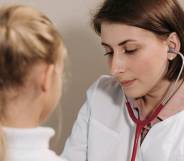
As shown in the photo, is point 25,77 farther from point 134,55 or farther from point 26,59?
point 134,55

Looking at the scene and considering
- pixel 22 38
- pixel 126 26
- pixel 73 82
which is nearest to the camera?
pixel 22 38

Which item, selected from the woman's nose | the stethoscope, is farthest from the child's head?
the stethoscope

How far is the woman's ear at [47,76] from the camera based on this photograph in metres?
0.87

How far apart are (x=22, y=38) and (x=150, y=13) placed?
595mm

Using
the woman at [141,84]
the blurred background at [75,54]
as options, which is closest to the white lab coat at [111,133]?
the woman at [141,84]

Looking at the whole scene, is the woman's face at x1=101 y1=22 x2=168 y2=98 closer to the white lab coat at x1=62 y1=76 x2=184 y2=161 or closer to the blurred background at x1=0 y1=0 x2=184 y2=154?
the white lab coat at x1=62 y1=76 x2=184 y2=161

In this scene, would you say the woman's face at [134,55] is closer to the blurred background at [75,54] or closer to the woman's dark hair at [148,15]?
the woman's dark hair at [148,15]

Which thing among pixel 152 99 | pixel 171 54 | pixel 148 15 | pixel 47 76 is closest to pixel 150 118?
pixel 152 99

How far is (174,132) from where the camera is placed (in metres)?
1.34

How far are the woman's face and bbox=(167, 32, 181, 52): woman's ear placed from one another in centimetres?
2

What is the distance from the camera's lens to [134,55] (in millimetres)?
1322

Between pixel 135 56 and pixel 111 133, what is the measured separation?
0.31 meters

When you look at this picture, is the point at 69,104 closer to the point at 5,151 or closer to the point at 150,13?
the point at 150,13

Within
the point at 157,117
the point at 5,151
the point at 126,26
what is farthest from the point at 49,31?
the point at 157,117
